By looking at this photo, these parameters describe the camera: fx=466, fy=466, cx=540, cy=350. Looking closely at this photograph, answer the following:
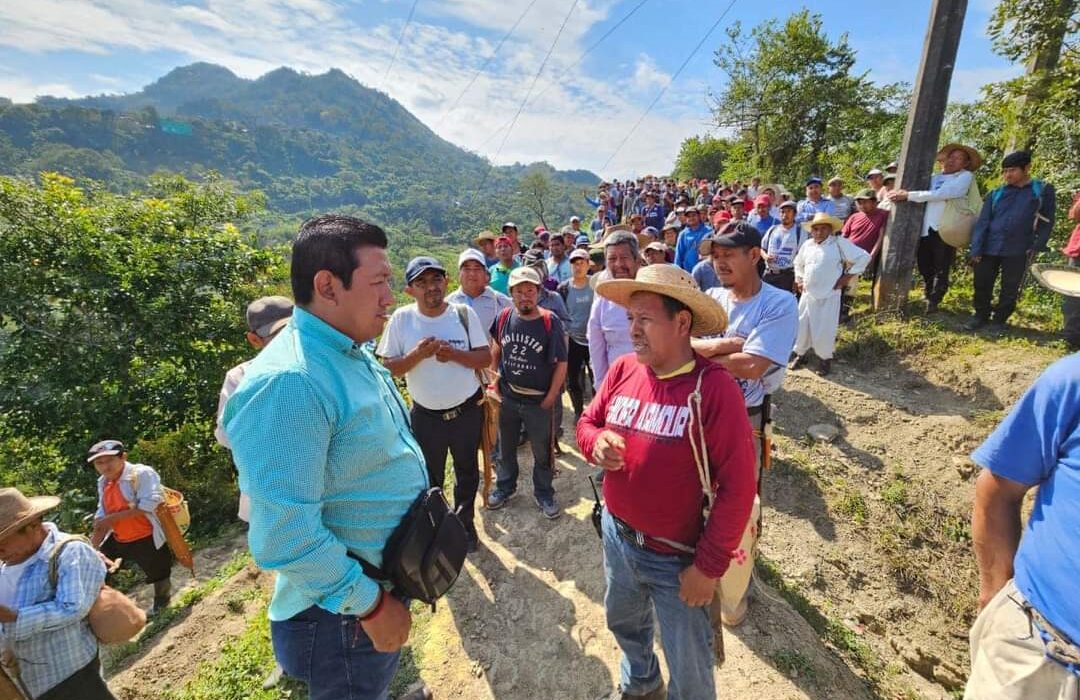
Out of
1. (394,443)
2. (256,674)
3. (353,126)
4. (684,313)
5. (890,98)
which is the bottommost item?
(256,674)

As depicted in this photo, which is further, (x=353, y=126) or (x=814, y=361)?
(x=353, y=126)

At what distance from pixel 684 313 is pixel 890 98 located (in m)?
23.6

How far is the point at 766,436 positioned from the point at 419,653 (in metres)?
2.67

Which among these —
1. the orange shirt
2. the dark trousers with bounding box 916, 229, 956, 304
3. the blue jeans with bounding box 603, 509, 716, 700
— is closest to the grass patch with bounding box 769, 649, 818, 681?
the blue jeans with bounding box 603, 509, 716, 700

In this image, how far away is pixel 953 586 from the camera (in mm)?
3414

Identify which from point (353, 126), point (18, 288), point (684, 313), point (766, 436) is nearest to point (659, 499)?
point (684, 313)

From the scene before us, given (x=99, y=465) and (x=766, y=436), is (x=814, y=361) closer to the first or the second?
(x=766, y=436)

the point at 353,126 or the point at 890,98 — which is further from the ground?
the point at 353,126

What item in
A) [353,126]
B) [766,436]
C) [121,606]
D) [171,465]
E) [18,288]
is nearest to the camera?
[121,606]

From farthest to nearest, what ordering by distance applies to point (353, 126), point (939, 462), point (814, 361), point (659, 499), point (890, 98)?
point (353, 126), point (890, 98), point (814, 361), point (939, 462), point (659, 499)

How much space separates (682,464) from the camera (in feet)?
6.11

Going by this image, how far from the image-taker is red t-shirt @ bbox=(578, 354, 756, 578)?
179 centimetres

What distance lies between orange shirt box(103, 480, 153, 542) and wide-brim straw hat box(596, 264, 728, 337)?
520 cm

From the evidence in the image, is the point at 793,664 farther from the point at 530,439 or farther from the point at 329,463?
the point at 329,463
